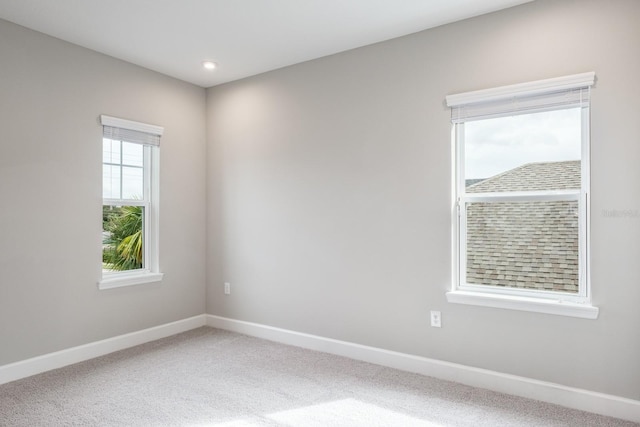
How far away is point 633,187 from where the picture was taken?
95.6 inches

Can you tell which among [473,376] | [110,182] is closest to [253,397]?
[473,376]

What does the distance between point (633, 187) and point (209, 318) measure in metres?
3.89

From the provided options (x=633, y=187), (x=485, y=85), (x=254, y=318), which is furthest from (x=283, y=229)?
(x=633, y=187)

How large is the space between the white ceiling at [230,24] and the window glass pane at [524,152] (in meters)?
0.79

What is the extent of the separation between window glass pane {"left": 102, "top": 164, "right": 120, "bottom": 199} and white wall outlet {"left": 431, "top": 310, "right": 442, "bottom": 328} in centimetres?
293

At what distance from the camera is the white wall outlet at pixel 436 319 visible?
10.1 ft

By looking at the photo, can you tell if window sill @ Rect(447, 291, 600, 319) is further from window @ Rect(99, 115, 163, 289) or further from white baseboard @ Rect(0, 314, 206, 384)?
window @ Rect(99, 115, 163, 289)

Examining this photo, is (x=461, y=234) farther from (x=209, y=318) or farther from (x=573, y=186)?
(x=209, y=318)

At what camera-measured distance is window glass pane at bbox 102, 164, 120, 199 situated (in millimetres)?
3660

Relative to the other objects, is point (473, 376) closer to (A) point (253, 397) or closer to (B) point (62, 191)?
(A) point (253, 397)

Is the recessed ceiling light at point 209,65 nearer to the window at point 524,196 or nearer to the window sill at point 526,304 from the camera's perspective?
the window at point 524,196

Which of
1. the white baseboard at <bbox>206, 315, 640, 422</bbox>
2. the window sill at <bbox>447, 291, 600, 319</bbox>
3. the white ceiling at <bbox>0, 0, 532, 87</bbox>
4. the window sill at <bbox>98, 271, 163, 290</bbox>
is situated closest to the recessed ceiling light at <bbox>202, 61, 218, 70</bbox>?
the white ceiling at <bbox>0, 0, 532, 87</bbox>

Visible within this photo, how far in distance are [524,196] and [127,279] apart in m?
3.35

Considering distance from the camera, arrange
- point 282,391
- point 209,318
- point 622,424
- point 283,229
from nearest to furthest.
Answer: point 622,424, point 282,391, point 283,229, point 209,318
